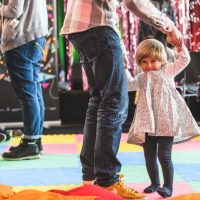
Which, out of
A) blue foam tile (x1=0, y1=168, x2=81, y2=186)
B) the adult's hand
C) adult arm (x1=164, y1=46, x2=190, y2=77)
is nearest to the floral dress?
adult arm (x1=164, y1=46, x2=190, y2=77)

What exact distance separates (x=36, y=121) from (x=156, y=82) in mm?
1189

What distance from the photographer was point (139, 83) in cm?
243

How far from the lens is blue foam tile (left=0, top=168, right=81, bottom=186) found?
2.68 meters

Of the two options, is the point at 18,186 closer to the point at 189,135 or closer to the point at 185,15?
the point at 189,135

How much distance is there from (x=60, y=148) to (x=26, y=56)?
1.01 metres

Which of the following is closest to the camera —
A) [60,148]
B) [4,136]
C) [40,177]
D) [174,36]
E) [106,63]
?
[106,63]

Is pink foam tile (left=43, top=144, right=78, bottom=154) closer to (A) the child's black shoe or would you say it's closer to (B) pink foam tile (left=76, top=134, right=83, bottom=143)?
(B) pink foam tile (left=76, top=134, right=83, bottom=143)

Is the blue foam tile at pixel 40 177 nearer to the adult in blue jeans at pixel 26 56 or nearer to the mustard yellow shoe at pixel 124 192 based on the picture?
the adult in blue jeans at pixel 26 56

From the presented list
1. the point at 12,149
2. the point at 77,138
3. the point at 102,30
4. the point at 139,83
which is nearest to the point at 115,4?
the point at 102,30

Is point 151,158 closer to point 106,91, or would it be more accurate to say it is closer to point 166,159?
point 166,159

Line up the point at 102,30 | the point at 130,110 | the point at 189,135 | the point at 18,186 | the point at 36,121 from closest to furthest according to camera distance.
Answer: the point at 102,30, the point at 189,135, the point at 18,186, the point at 36,121, the point at 130,110

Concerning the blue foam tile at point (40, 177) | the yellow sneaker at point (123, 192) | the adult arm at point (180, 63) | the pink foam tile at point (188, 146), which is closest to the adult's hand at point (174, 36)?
the adult arm at point (180, 63)

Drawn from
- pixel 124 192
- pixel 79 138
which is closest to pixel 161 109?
pixel 124 192

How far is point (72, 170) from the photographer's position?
301 cm
